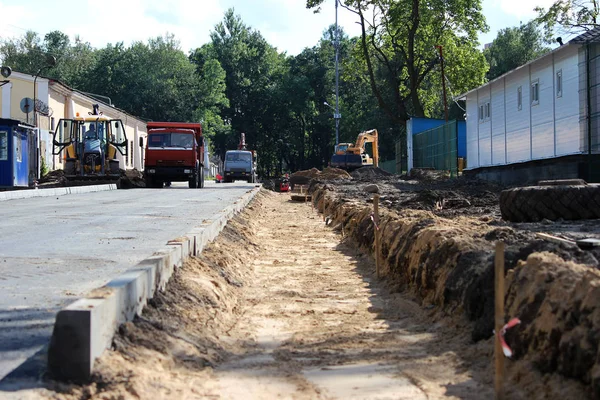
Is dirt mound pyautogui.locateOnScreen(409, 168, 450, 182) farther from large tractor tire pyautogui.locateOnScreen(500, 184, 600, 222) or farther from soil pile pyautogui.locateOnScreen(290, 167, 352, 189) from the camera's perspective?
large tractor tire pyautogui.locateOnScreen(500, 184, 600, 222)

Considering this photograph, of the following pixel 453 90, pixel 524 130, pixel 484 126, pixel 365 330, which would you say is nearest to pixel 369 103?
pixel 453 90

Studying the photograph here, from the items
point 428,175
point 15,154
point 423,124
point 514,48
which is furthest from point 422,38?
point 514,48

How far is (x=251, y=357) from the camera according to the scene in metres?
5.87

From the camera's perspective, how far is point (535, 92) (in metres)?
27.4

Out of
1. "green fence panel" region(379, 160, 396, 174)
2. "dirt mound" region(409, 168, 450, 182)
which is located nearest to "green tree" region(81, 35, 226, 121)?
"green fence panel" region(379, 160, 396, 174)

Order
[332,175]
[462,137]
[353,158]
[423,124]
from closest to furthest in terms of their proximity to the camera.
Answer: [462,137] → [332,175] → [423,124] → [353,158]

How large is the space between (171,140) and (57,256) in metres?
27.0

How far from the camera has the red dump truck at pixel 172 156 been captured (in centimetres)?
3466

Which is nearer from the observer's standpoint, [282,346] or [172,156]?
[282,346]

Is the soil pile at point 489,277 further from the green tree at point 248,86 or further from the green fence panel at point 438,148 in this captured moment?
the green tree at point 248,86

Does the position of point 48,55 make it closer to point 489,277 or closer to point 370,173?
point 370,173

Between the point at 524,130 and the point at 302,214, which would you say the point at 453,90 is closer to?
the point at 524,130

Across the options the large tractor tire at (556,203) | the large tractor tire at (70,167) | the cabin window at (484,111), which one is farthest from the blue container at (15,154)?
the large tractor tire at (556,203)

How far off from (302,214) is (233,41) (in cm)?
7465
